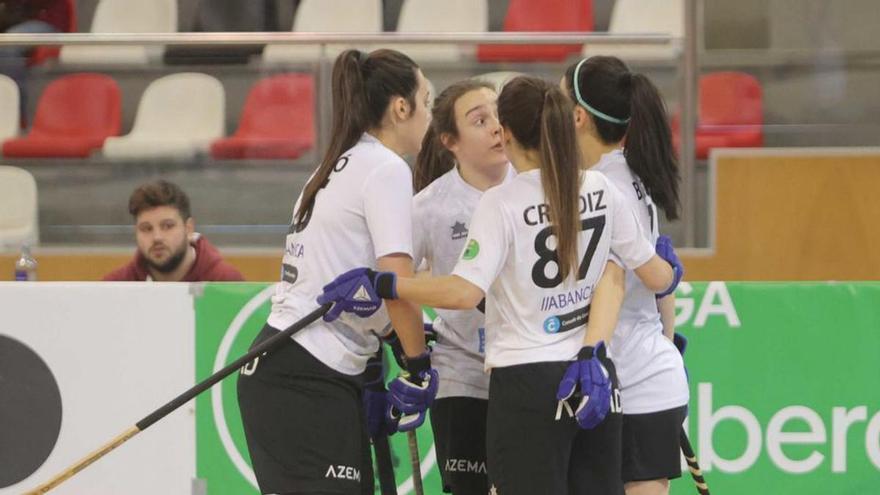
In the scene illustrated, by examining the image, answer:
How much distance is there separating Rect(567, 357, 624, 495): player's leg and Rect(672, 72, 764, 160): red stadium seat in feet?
9.79

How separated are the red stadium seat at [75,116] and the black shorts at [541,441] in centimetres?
370

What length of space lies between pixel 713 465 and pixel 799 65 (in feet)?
7.52

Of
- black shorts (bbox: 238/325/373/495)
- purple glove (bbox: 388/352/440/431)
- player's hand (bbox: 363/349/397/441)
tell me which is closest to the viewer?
black shorts (bbox: 238/325/373/495)

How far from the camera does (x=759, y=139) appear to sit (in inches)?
259

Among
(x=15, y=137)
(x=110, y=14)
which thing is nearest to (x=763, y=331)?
(x=15, y=137)

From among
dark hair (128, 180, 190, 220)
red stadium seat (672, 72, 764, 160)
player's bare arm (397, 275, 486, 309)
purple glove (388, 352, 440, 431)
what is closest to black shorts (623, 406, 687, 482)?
purple glove (388, 352, 440, 431)

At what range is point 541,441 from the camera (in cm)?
342

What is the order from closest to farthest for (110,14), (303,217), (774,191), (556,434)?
(556,434)
(303,217)
(774,191)
(110,14)

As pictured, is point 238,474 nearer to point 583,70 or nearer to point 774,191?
point 583,70

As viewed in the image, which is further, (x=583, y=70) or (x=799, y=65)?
(x=799, y=65)

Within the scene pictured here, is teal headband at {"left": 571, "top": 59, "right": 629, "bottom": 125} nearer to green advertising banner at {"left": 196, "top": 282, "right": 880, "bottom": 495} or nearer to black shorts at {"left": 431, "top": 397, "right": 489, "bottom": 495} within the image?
black shorts at {"left": 431, "top": 397, "right": 489, "bottom": 495}

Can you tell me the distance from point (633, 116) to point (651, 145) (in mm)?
93

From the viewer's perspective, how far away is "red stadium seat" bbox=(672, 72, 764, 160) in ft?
20.9

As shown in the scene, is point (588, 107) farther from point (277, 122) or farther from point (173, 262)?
point (277, 122)
